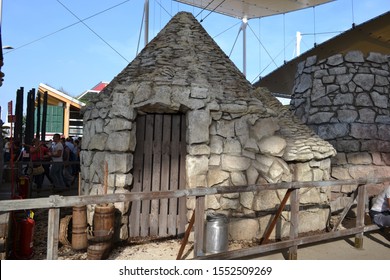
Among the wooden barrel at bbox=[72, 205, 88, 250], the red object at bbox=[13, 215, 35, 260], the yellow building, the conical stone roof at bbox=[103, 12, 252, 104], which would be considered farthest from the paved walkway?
the yellow building

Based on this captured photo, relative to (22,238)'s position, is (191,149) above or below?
above

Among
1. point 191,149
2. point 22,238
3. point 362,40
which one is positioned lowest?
point 22,238

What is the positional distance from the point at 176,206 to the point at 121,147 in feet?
4.29

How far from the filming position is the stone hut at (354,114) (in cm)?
661

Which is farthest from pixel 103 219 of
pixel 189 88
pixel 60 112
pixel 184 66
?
pixel 60 112

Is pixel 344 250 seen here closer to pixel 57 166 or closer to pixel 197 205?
pixel 197 205

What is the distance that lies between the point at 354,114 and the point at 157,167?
4516 mm

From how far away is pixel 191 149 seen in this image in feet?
15.4

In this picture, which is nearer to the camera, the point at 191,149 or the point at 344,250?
the point at 344,250

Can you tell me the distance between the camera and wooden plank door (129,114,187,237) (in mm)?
4945

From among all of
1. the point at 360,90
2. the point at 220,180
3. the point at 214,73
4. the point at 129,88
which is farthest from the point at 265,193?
the point at 360,90

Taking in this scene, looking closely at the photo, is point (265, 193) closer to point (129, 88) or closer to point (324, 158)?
point (324, 158)

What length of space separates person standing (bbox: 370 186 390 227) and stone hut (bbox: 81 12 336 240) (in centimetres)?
114
